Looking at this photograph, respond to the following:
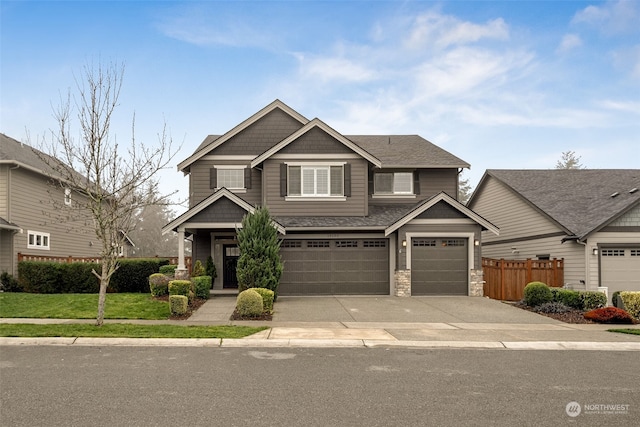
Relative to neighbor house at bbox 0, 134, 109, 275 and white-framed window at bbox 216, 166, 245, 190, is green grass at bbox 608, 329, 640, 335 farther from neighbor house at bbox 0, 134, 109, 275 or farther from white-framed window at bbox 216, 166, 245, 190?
neighbor house at bbox 0, 134, 109, 275

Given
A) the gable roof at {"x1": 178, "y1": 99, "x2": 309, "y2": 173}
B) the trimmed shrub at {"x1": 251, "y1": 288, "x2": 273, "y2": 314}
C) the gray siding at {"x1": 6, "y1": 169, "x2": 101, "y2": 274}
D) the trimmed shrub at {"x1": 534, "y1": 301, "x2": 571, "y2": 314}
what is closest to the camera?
the trimmed shrub at {"x1": 251, "y1": 288, "x2": 273, "y2": 314}

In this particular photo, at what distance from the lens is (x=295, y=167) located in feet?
74.5

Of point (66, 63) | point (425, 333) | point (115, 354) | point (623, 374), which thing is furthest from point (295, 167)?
point (623, 374)

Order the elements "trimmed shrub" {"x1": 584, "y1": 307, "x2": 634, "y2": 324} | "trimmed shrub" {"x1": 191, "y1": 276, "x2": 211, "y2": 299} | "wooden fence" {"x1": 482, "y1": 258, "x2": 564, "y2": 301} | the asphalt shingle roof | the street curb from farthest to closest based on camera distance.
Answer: "wooden fence" {"x1": 482, "y1": 258, "x2": 564, "y2": 301} < the asphalt shingle roof < "trimmed shrub" {"x1": 191, "y1": 276, "x2": 211, "y2": 299} < "trimmed shrub" {"x1": 584, "y1": 307, "x2": 634, "y2": 324} < the street curb

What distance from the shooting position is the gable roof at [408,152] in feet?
78.7

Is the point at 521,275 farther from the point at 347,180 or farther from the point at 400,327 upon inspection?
the point at 400,327

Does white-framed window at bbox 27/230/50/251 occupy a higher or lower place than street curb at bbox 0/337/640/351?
higher

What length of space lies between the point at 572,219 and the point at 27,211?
84.0 feet

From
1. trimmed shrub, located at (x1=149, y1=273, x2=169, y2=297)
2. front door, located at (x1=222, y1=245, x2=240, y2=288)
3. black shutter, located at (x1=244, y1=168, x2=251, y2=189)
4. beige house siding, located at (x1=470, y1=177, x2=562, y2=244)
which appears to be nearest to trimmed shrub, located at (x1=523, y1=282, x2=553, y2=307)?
beige house siding, located at (x1=470, y1=177, x2=562, y2=244)

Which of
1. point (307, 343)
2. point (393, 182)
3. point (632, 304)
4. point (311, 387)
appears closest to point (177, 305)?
point (307, 343)

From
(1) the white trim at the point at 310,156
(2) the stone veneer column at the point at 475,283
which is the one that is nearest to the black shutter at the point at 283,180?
(1) the white trim at the point at 310,156

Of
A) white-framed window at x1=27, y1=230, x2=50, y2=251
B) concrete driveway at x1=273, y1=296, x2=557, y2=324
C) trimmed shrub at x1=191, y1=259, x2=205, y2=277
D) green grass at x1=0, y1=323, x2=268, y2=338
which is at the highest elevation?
white-framed window at x1=27, y1=230, x2=50, y2=251

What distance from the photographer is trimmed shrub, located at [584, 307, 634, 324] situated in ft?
48.4

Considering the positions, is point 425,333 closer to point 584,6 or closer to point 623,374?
point 623,374
